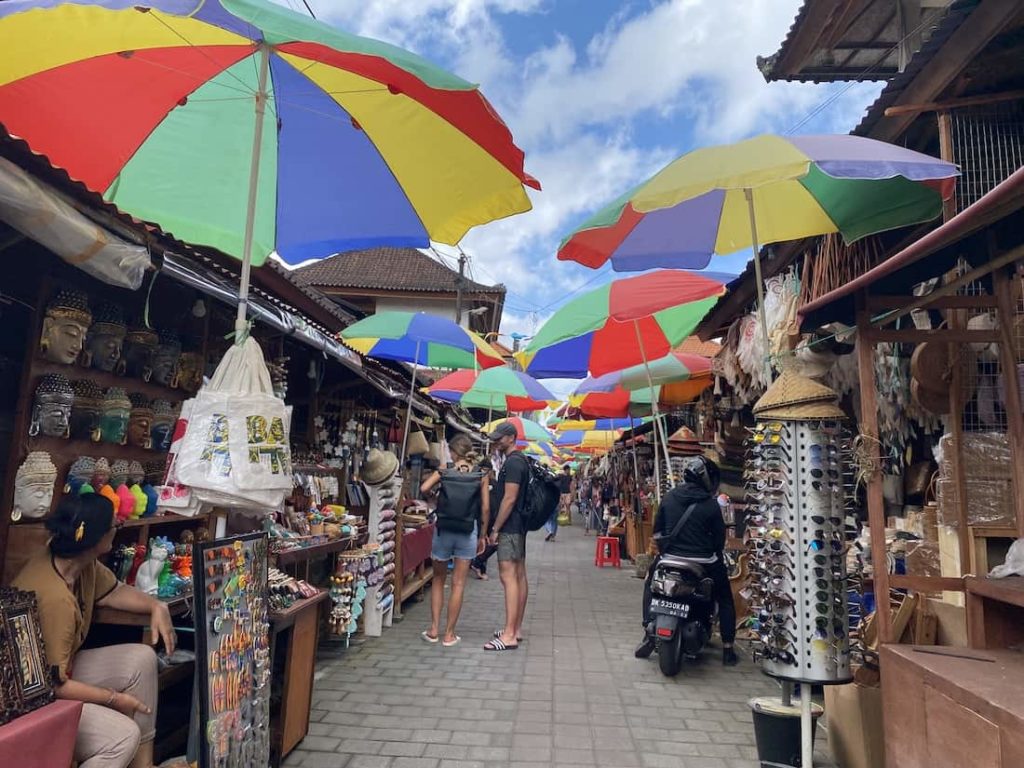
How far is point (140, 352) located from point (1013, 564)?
4.64 meters

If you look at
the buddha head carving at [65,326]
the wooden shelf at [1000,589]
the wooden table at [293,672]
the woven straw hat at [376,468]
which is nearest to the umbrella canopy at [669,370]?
the woven straw hat at [376,468]

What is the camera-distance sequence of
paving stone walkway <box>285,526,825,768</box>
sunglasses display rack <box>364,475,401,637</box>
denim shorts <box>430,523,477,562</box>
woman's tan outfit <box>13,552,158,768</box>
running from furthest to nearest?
sunglasses display rack <box>364,475,401,637</box>
denim shorts <box>430,523,477,562</box>
paving stone walkway <box>285,526,825,768</box>
woman's tan outfit <box>13,552,158,768</box>

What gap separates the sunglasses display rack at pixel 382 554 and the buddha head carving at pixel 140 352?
3117 millimetres

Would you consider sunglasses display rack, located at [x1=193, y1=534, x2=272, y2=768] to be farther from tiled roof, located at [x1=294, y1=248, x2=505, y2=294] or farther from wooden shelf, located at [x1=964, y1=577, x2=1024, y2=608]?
tiled roof, located at [x1=294, y1=248, x2=505, y2=294]

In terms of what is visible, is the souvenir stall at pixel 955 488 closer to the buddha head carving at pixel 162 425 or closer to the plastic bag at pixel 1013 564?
the plastic bag at pixel 1013 564

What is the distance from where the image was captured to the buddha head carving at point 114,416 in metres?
3.50

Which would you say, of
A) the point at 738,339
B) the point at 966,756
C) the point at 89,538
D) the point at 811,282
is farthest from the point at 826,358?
the point at 89,538

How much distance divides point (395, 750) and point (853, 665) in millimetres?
2685

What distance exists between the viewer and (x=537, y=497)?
6.48 meters

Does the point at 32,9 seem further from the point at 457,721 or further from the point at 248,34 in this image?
the point at 457,721

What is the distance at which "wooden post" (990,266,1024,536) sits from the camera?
319cm

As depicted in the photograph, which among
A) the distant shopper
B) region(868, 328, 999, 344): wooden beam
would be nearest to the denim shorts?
the distant shopper

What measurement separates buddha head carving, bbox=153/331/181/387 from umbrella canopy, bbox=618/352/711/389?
15.5 ft

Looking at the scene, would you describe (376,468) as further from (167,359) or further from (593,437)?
(593,437)
